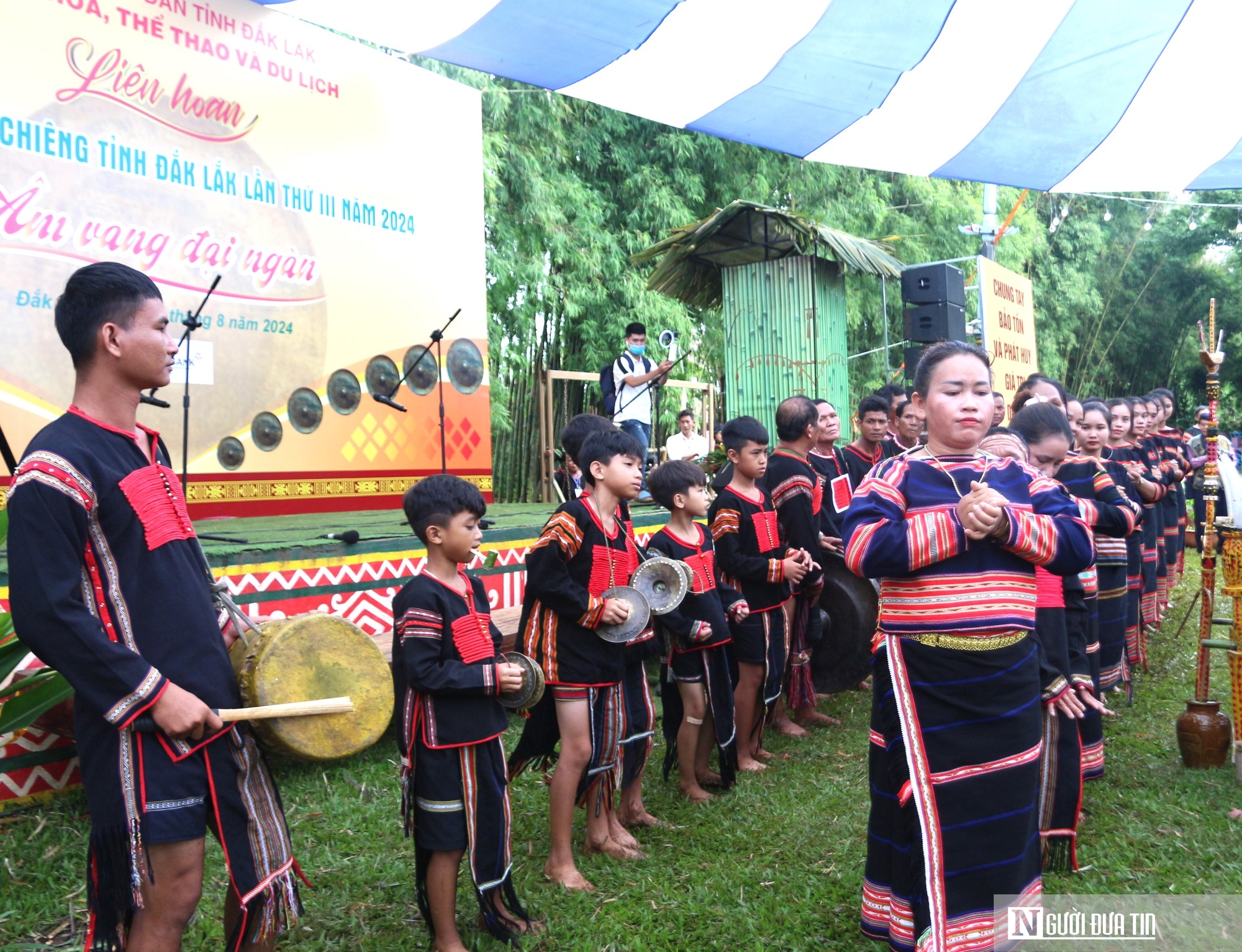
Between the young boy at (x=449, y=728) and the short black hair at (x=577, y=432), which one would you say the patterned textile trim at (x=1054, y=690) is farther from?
the short black hair at (x=577, y=432)

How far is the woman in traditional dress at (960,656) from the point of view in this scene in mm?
2416

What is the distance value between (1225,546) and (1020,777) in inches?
106

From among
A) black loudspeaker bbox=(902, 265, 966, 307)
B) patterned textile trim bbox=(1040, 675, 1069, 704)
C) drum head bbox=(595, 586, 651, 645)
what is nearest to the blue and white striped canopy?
black loudspeaker bbox=(902, 265, 966, 307)

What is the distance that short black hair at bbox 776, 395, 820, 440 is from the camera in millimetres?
5160

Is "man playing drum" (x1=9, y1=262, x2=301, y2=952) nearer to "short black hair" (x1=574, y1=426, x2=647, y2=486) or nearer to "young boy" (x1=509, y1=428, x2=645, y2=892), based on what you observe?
"young boy" (x1=509, y1=428, x2=645, y2=892)

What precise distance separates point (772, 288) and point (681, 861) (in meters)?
8.20

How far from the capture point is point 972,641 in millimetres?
2422

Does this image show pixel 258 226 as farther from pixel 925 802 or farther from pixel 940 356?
pixel 925 802

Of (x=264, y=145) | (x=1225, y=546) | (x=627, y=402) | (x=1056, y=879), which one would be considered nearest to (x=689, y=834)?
(x=1056, y=879)

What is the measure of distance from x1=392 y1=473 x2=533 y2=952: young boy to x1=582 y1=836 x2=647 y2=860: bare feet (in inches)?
30.8

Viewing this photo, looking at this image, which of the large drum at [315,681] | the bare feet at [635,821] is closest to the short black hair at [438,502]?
the large drum at [315,681]

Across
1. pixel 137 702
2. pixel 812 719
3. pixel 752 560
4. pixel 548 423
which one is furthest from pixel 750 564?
pixel 548 423

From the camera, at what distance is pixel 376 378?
8570 millimetres

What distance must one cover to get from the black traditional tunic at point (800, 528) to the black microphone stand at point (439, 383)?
12.9 feet
